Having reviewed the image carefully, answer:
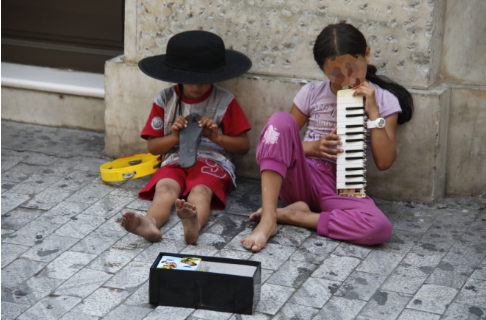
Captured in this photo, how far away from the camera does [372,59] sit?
13.6ft

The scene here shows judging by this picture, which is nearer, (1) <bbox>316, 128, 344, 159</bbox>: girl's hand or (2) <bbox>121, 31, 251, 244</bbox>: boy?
(1) <bbox>316, 128, 344, 159</bbox>: girl's hand

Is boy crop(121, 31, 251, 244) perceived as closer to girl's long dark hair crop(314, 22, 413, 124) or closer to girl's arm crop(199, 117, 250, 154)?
girl's arm crop(199, 117, 250, 154)

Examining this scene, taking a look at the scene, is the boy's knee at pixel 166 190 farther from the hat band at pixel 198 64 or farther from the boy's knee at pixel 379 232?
the boy's knee at pixel 379 232

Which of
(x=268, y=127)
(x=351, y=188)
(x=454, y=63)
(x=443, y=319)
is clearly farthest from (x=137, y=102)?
(x=443, y=319)

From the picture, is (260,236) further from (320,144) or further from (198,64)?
(198,64)

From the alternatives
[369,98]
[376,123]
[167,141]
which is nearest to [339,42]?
[369,98]

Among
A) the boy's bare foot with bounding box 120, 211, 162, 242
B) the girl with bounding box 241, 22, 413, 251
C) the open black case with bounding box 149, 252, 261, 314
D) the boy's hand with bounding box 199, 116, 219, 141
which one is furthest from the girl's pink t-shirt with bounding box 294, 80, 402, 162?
the open black case with bounding box 149, 252, 261, 314

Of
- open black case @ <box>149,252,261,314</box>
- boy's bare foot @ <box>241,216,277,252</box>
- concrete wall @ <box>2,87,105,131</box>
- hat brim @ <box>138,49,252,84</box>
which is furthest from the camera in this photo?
concrete wall @ <box>2,87,105,131</box>

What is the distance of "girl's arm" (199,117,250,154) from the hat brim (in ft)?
0.78

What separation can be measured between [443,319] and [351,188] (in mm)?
967

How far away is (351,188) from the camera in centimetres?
372

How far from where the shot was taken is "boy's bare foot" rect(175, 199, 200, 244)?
3.41 metres

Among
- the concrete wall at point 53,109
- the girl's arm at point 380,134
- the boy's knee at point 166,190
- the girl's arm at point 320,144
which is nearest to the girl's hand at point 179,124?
the boy's knee at point 166,190

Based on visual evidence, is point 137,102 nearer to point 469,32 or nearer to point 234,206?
point 234,206
